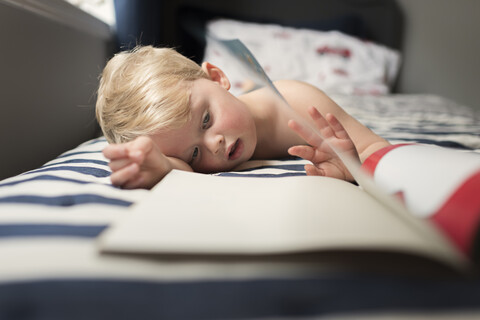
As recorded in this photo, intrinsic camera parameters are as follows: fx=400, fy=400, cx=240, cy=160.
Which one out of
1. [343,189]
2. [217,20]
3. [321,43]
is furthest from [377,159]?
[217,20]

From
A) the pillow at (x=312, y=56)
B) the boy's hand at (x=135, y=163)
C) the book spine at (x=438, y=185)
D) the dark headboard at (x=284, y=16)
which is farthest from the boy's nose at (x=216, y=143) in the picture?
the dark headboard at (x=284, y=16)

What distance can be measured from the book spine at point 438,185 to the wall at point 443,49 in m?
2.26

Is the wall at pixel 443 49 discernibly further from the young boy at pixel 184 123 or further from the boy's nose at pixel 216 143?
the boy's nose at pixel 216 143

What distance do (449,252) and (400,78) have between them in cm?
281

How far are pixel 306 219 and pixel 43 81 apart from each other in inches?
36.7

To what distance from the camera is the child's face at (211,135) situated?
74 cm

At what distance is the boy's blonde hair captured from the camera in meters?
0.73

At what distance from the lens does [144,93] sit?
2.52 feet

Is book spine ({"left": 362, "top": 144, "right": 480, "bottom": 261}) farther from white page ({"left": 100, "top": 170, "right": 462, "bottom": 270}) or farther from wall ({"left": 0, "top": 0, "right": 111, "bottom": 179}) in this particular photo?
wall ({"left": 0, "top": 0, "right": 111, "bottom": 179})

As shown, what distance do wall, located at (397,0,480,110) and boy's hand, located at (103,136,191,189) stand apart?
7.98 feet

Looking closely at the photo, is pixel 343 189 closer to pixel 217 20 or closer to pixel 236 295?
pixel 236 295

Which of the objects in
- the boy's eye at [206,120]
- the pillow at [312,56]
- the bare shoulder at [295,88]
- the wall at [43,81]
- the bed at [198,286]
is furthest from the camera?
the pillow at [312,56]

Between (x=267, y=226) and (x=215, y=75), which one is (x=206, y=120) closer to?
(x=215, y=75)

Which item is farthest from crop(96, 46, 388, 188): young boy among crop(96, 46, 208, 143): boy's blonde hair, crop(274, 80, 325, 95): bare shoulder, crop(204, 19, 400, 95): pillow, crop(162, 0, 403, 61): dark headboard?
crop(162, 0, 403, 61): dark headboard
